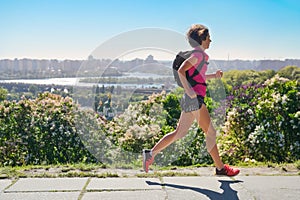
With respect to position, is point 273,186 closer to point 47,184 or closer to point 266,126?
point 266,126

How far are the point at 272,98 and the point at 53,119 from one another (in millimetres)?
2721

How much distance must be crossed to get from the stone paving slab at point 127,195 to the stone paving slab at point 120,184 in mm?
98

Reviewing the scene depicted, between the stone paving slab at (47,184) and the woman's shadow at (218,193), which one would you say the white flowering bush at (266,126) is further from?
the stone paving slab at (47,184)

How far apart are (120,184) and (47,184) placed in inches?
24.4

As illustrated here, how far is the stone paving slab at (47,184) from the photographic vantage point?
296 cm

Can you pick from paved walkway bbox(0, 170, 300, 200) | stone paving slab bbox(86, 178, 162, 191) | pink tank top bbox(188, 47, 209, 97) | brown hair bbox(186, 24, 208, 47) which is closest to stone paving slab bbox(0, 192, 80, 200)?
paved walkway bbox(0, 170, 300, 200)

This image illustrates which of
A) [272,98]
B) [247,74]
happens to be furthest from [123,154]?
[247,74]

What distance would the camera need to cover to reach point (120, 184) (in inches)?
122

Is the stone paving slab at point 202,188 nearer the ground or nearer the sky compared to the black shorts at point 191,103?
nearer the ground

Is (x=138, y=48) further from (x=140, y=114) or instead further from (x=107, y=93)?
(x=140, y=114)

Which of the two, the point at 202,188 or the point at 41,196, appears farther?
the point at 202,188

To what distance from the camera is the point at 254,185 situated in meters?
3.09

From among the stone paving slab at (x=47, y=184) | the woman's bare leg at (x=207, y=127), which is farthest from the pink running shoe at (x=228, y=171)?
the stone paving slab at (x=47, y=184)

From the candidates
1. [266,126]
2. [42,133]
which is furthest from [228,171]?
[42,133]
